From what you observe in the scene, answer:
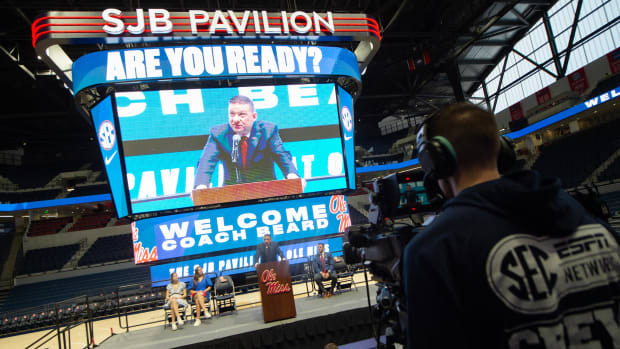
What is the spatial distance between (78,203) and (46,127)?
7382mm

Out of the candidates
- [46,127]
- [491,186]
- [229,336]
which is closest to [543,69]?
[229,336]

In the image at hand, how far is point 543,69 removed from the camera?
2234 centimetres

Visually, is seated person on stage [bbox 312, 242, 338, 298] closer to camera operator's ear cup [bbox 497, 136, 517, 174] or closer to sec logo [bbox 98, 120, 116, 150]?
sec logo [bbox 98, 120, 116, 150]

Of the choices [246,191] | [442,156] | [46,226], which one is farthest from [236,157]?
[46,226]

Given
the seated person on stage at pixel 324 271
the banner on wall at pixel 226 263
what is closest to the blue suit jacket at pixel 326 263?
the seated person on stage at pixel 324 271

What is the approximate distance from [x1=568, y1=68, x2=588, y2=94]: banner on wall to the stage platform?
2039cm

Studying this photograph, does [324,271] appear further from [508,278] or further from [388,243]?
[508,278]

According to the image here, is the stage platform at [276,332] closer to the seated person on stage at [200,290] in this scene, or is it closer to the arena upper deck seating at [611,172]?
the seated person on stage at [200,290]

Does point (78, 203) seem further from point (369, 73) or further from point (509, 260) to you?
point (509, 260)

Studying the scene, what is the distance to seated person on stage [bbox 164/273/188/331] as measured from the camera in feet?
24.8

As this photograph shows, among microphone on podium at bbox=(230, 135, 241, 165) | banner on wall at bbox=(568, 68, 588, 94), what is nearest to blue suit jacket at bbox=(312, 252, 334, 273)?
microphone on podium at bbox=(230, 135, 241, 165)

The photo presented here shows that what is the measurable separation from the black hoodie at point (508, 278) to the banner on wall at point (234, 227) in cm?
970

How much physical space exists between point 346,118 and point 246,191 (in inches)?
153

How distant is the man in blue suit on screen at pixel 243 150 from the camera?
9.91 meters
